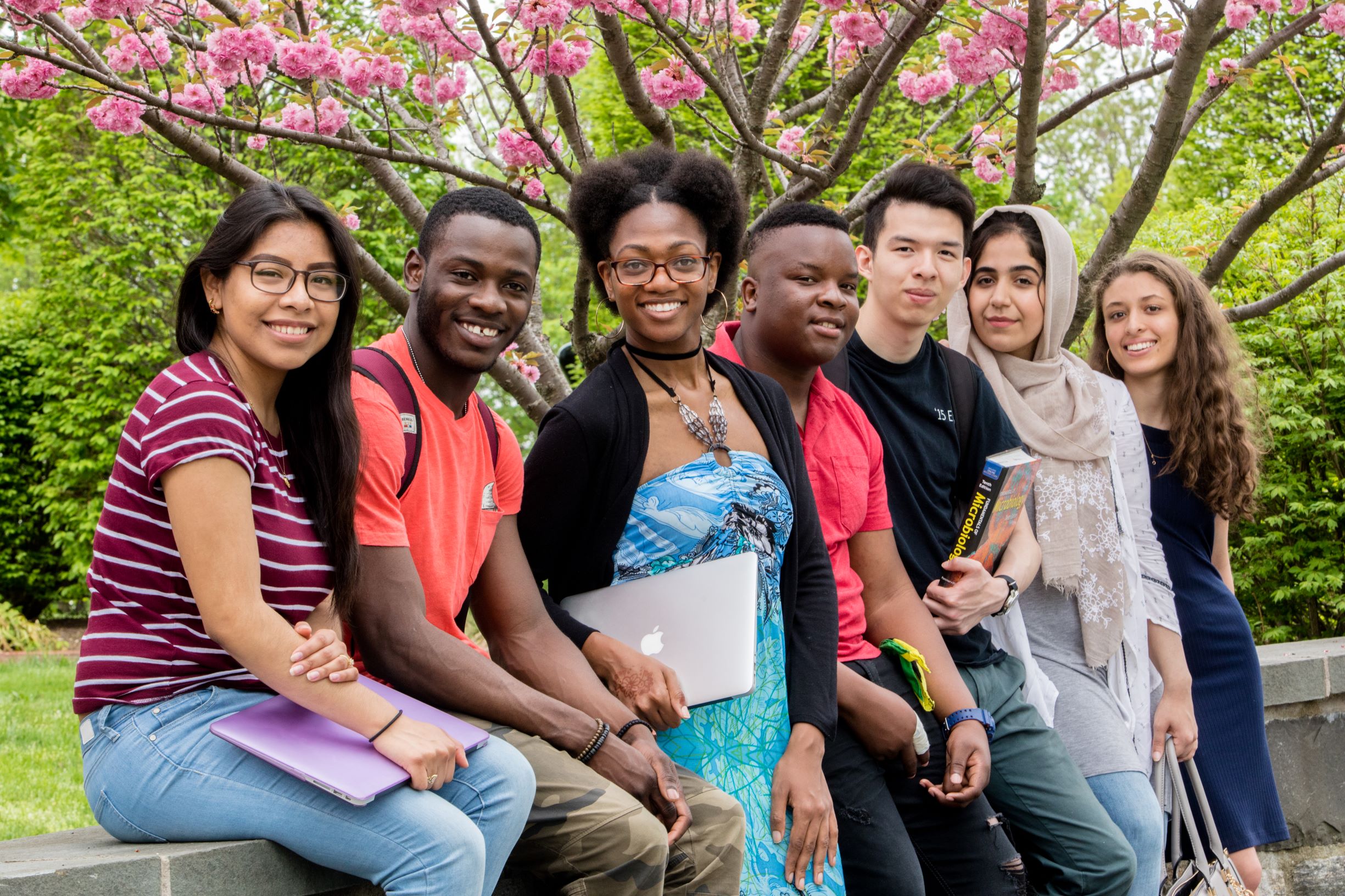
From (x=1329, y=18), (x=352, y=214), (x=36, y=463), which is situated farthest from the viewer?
(x=36, y=463)

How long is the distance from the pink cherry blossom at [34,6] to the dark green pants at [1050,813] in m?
3.72

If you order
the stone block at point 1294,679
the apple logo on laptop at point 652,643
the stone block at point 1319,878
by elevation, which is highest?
the apple logo on laptop at point 652,643

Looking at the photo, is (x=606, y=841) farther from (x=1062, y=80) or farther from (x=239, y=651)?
(x=1062, y=80)

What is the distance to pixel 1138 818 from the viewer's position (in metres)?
3.37

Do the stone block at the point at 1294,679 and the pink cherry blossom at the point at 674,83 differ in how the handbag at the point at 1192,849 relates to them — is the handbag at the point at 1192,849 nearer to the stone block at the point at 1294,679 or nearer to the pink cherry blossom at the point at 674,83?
the stone block at the point at 1294,679

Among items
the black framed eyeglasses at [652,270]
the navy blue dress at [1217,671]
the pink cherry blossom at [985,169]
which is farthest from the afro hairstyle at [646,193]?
the pink cherry blossom at [985,169]

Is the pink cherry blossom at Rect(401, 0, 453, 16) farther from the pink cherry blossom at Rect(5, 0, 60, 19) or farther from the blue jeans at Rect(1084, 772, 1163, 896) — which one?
the blue jeans at Rect(1084, 772, 1163, 896)

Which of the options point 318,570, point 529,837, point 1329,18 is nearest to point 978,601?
point 529,837

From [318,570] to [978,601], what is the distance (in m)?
1.87

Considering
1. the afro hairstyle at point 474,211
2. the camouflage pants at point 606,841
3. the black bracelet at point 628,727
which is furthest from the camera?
the afro hairstyle at point 474,211

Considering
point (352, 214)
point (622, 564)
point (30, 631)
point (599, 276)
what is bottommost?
point (30, 631)

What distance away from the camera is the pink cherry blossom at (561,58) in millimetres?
4625

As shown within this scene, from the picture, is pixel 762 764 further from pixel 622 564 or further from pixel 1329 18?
pixel 1329 18

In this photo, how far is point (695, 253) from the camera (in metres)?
2.88
